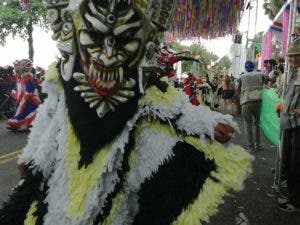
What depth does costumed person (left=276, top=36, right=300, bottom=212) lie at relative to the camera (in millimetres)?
4184

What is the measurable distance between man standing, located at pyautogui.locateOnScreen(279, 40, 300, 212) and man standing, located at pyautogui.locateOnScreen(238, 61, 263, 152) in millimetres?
3232

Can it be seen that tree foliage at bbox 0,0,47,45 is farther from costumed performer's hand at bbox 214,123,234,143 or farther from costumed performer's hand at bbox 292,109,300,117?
costumed performer's hand at bbox 214,123,234,143

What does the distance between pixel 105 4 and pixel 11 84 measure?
12121 mm

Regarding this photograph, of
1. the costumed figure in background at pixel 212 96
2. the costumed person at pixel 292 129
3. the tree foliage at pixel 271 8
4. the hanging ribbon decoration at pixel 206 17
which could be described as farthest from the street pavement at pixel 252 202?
the tree foliage at pixel 271 8

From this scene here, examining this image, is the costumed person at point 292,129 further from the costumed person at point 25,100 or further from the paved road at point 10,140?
the costumed person at point 25,100

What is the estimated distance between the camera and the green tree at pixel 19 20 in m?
21.5

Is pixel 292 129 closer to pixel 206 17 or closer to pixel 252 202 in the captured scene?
pixel 252 202

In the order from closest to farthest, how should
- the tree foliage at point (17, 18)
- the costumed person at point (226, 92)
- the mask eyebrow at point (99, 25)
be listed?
the mask eyebrow at point (99, 25), the costumed person at point (226, 92), the tree foliage at point (17, 18)

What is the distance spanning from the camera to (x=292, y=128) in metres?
4.27

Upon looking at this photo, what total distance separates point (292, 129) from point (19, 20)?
19631mm

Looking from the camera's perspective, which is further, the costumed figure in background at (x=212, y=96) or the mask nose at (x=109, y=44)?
the costumed figure in background at (x=212, y=96)

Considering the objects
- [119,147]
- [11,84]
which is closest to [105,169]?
[119,147]

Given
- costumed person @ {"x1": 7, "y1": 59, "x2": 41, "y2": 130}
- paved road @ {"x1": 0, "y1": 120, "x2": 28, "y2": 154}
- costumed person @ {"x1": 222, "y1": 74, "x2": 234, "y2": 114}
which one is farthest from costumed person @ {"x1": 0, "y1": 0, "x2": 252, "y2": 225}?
costumed person @ {"x1": 222, "y1": 74, "x2": 234, "y2": 114}

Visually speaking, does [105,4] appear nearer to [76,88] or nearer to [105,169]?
[76,88]
